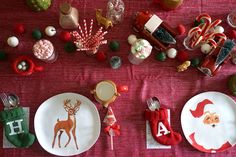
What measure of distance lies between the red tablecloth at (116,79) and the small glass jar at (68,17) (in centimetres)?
4

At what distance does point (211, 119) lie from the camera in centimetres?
120

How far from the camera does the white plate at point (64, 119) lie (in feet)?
3.80

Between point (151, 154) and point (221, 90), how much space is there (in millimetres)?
334

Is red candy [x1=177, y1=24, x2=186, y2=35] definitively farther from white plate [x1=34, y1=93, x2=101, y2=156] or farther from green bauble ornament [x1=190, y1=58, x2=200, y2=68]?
white plate [x1=34, y1=93, x2=101, y2=156]

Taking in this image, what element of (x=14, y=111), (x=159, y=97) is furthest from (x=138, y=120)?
(x=14, y=111)

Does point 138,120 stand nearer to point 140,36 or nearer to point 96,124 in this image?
point 96,124

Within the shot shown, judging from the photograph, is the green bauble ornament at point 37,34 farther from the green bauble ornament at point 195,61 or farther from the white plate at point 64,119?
the green bauble ornament at point 195,61

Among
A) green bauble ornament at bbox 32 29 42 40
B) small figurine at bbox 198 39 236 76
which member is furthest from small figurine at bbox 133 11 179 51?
green bauble ornament at bbox 32 29 42 40

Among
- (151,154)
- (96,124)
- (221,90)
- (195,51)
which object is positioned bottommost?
(151,154)

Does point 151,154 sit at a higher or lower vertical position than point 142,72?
lower

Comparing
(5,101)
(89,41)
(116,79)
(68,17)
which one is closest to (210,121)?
(116,79)

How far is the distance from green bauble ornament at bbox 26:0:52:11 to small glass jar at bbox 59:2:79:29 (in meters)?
0.08

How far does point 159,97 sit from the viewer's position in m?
1.21

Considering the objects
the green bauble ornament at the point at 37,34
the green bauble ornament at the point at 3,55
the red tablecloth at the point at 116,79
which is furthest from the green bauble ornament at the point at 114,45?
the green bauble ornament at the point at 3,55
